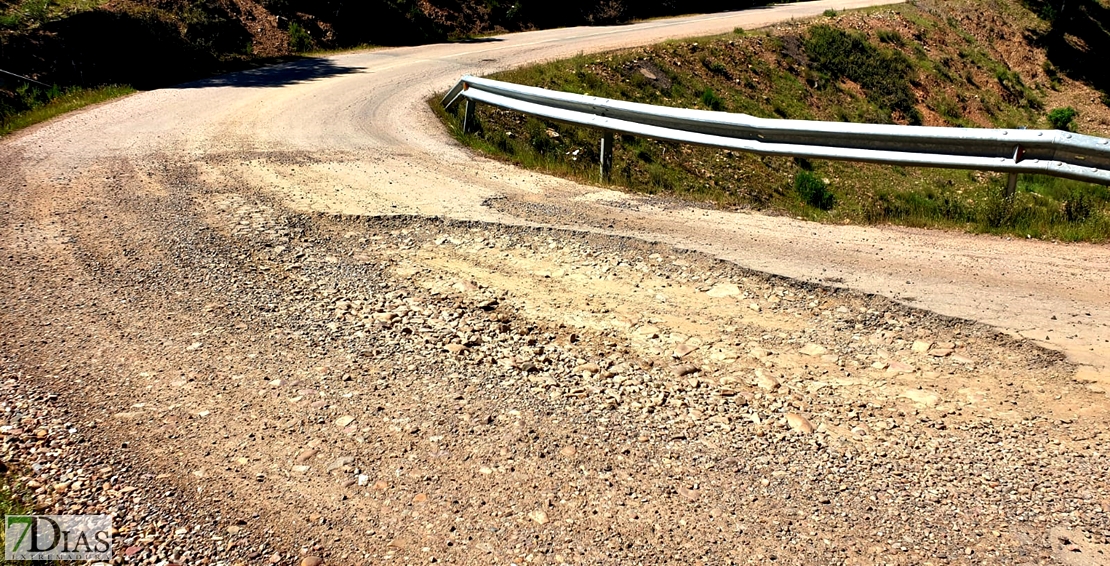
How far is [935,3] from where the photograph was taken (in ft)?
114

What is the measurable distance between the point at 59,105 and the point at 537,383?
12402 millimetres

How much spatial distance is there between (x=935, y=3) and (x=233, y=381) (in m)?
37.1

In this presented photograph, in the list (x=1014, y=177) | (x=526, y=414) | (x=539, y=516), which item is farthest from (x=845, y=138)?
(x=539, y=516)

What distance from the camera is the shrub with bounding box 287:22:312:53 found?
21.1m

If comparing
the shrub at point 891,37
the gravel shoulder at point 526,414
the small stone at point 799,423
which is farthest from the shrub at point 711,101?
the small stone at point 799,423

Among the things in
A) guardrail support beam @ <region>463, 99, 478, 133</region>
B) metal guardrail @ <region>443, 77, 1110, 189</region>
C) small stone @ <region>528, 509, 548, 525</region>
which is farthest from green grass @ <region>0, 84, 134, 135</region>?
small stone @ <region>528, 509, 548, 525</region>

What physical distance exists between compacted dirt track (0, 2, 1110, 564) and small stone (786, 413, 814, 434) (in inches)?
0.5

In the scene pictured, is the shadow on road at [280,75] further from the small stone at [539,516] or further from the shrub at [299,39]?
the small stone at [539,516]

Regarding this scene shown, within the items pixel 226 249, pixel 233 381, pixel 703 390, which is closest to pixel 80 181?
pixel 226 249

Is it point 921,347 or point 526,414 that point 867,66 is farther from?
point 526,414

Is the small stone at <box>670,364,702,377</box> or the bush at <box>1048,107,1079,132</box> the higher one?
the small stone at <box>670,364,702,377</box>

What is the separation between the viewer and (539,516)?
12.3 feet

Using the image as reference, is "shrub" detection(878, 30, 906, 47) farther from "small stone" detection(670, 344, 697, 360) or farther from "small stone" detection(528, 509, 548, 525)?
"small stone" detection(528, 509, 548, 525)

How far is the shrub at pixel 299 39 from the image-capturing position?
21078 mm
